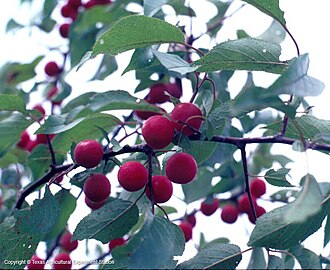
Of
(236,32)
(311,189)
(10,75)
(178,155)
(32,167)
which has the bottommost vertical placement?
(10,75)

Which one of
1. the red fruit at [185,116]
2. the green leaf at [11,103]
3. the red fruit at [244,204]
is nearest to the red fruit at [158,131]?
the red fruit at [185,116]

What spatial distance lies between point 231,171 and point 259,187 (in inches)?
6.0

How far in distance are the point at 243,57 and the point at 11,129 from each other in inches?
32.0

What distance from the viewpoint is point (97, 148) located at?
115 centimetres

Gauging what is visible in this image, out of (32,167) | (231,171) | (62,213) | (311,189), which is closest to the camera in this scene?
(311,189)

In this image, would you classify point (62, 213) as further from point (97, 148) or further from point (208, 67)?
point (208, 67)

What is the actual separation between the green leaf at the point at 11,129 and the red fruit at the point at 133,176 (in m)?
0.52

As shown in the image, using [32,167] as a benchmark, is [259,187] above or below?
below

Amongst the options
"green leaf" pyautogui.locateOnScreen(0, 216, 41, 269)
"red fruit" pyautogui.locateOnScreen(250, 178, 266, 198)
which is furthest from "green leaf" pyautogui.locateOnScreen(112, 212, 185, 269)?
"red fruit" pyautogui.locateOnScreen(250, 178, 266, 198)

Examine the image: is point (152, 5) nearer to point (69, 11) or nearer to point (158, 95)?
point (158, 95)

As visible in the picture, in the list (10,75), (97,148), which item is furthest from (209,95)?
(10,75)

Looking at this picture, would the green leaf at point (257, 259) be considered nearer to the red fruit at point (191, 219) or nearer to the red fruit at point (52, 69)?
the red fruit at point (191, 219)

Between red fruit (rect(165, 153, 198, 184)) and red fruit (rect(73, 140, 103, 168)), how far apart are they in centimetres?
16

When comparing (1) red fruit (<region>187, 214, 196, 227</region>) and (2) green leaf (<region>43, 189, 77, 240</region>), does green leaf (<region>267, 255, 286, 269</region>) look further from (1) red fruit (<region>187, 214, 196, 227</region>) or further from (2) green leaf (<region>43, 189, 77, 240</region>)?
(1) red fruit (<region>187, 214, 196, 227</region>)
